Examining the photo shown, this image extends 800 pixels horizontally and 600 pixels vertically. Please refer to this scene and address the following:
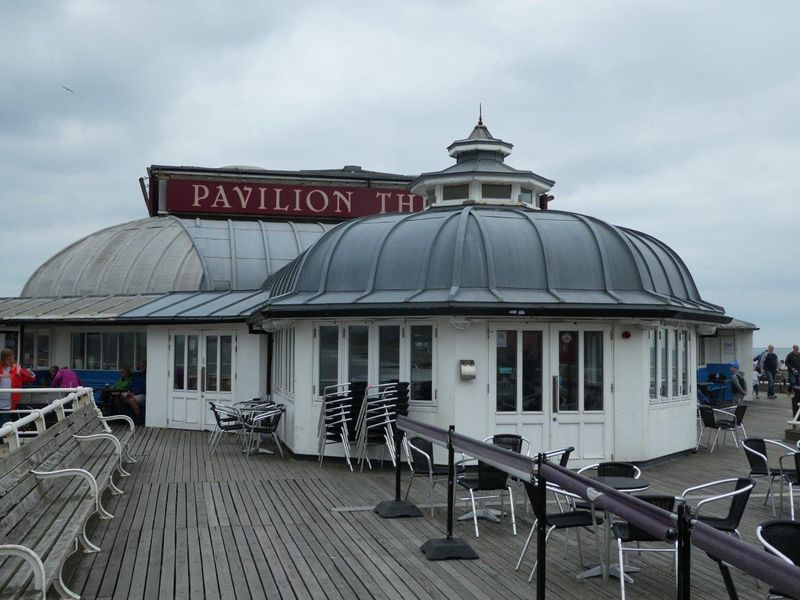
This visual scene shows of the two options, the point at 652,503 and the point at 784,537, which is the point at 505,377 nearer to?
the point at 652,503

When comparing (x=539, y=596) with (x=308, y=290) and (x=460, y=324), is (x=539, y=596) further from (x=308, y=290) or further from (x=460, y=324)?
(x=308, y=290)

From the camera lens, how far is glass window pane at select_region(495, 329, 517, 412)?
43.4 ft

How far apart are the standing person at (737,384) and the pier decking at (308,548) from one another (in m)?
12.6

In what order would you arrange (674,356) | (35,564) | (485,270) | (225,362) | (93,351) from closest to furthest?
(35,564), (485,270), (674,356), (225,362), (93,351)

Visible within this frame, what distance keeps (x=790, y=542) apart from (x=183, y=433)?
1518cm

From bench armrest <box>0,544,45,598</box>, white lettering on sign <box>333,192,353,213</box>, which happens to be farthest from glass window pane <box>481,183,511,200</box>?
white lettering on sign <box>333,192,353,213</box>

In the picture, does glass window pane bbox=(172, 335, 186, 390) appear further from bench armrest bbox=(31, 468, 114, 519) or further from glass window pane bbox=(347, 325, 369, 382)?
bench armrest bbox=(31, 468, 114, 519)

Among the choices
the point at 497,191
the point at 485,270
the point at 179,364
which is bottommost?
the point at 179,364

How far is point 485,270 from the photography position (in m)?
13.6

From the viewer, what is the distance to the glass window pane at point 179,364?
1948 centimetres

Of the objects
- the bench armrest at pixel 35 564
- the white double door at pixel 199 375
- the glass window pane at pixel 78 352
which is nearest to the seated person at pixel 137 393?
the white double door at pixel 199 375

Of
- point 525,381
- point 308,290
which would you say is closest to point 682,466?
point 525,381

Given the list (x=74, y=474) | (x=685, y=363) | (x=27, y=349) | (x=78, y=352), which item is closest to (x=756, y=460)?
(x=685, y=363)

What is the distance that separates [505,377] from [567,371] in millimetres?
991
